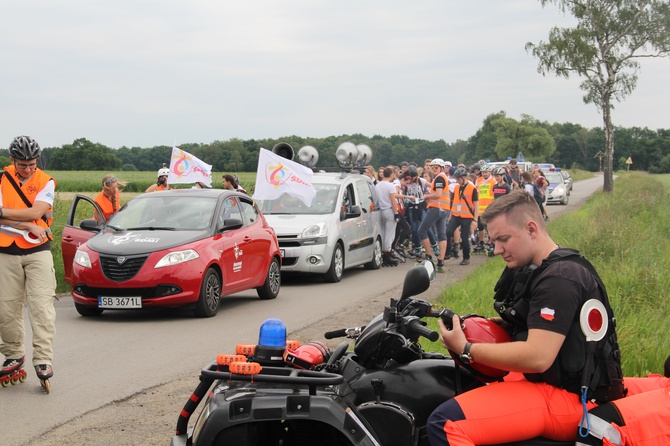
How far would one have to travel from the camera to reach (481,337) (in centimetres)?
339

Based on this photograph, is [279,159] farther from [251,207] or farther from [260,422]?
[260,422]

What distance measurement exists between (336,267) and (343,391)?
40.6ft

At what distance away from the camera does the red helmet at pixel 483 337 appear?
133 inches

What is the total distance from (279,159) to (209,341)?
680cm

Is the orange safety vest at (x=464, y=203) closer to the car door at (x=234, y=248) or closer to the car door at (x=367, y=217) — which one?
the car door at (x=367, y=217)

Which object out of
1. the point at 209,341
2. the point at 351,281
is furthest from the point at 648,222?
the point at 209,341

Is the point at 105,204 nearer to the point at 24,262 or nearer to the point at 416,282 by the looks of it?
the point at 24,262

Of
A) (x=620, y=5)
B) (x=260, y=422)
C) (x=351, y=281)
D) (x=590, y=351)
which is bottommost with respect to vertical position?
(x=351, y=281)

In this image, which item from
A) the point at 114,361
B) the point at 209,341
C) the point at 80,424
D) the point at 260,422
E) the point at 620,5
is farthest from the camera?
the point at 620,5

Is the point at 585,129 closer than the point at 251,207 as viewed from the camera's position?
No

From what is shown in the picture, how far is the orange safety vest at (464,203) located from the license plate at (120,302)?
9137mm

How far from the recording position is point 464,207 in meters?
18.3

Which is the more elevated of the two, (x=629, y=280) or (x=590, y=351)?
Result: (x=590, y=351)

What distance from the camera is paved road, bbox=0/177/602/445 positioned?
674 cm
